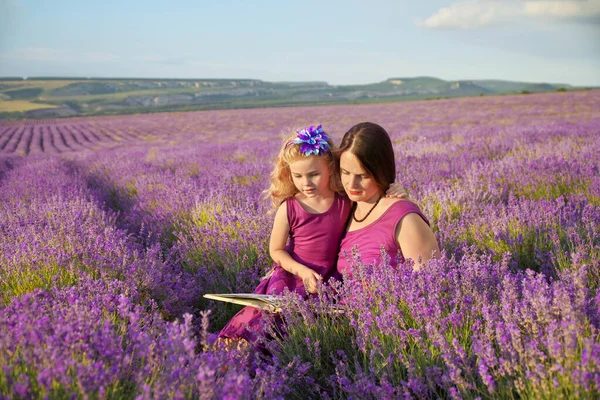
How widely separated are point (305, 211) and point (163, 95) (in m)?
107

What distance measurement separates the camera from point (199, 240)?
10.5 ft

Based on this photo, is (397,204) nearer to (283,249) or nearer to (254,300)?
(283,249)

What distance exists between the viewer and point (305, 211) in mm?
2504

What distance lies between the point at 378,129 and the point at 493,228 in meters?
1.11

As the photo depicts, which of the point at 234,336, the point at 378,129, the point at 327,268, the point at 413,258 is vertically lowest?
the point at 234,336

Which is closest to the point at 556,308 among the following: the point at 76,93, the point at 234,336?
the point at 234,336

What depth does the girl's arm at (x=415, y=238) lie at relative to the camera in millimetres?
2100

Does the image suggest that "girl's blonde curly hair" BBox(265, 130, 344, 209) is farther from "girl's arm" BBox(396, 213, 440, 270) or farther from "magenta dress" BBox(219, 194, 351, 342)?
"girl's arm" BBox(396, 213, 440, 270)

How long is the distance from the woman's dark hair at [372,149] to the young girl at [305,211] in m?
0.20

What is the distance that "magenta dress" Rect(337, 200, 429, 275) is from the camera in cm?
214

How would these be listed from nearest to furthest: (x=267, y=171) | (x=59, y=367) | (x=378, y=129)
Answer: (x=59, y=367), (x=378, y=129), (x=267, y=171)

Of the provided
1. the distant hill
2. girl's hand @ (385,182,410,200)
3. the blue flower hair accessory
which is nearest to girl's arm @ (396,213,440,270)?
girl's hand @ (385,182,410,200)

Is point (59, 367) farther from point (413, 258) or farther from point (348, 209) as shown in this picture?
point (348, 209)

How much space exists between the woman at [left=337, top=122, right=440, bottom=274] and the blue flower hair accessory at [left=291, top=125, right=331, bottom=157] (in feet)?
0.42
